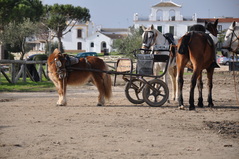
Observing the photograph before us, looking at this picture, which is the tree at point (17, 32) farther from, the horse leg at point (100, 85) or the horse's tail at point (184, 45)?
the horse's tail at point (184, 45)

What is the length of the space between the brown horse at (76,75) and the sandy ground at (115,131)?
1.54 ft

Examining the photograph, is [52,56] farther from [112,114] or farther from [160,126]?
[160,126]

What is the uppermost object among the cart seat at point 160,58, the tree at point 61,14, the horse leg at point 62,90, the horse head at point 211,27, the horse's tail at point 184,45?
the tree at point 61,14

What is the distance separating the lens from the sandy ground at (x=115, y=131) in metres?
8.30

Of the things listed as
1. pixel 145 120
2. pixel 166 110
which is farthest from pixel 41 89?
pixel 145 120

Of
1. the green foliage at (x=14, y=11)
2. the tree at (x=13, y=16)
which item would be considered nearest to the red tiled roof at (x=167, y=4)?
the tree at (x=13, y=16)

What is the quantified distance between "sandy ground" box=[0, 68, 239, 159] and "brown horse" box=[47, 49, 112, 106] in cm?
47

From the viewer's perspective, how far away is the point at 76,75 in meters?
15.0

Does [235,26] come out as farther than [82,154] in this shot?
Yes

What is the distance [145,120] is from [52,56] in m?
4.55

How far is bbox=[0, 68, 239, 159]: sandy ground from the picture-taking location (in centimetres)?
830

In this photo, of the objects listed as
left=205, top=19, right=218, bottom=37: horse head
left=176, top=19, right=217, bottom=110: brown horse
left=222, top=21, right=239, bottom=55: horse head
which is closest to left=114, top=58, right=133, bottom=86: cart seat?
left=176, top=19, right=217, bottom=110: brown horse

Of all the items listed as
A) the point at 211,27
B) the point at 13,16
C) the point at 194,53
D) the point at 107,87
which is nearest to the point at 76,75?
the point at 107,87

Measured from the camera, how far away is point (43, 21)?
91.8m
